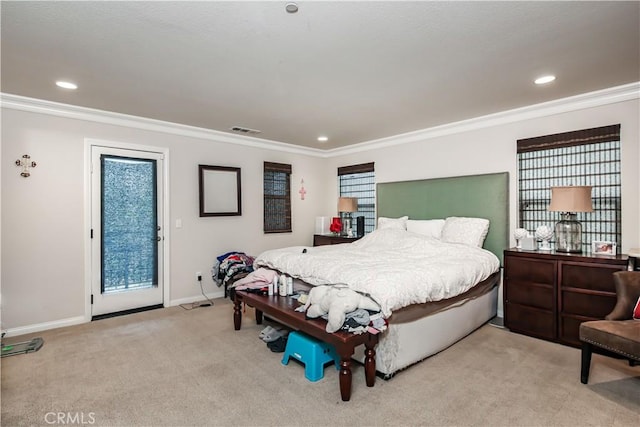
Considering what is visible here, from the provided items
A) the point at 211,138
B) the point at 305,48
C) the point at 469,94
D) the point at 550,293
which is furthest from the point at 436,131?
Answer: the point at 211,138

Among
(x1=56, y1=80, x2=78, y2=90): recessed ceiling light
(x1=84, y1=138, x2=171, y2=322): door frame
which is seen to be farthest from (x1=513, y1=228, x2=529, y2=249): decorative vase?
(x1=56, y1=80, x2=78, y2=90): recessed ceiling light

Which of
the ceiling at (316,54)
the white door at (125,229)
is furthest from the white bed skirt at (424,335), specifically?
the white door at (125,229)

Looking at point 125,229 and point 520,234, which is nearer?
point 520,234

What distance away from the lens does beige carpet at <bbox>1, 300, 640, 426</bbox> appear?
6.84ft

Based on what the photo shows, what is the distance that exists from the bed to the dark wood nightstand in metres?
0.65

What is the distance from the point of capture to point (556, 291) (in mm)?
3201

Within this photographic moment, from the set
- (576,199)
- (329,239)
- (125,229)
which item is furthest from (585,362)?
(125,229)

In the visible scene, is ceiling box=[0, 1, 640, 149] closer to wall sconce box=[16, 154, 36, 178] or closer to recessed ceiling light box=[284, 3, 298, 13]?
recessed ceiling light box=[284, 3, 298, 13]

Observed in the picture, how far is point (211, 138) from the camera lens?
501 centimetres

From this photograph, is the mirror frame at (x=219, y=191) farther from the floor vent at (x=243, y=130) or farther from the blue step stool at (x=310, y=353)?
the blue step stool at (x=310, y=353)

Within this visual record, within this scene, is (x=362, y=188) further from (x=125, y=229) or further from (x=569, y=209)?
(x=125, y=229)

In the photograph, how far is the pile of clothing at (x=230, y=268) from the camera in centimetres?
457

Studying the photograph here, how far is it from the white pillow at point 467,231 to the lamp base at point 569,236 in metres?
0.75

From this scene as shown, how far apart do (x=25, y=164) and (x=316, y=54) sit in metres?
3.40
